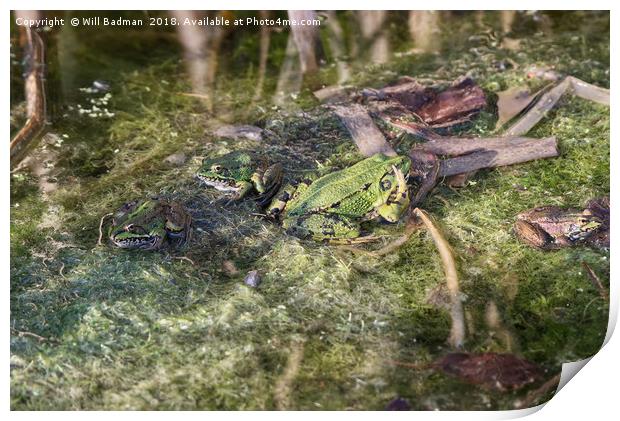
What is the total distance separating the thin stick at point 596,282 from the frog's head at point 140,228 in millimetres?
2827

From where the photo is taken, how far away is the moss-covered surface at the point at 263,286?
3.80 m

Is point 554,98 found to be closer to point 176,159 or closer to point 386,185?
point 386,185

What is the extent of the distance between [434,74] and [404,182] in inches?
72.9

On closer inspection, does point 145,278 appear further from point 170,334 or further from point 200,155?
point 200,155

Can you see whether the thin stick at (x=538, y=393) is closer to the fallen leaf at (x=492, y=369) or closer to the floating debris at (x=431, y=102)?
the fallen leaf at (x=492, y=369)

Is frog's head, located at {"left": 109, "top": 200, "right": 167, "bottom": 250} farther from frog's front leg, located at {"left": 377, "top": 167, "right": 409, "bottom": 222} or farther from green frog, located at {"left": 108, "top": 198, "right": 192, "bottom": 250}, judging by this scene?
frog's front leg, located at {"left": 377, "top": 167, "right": 409, "bottom": 222}

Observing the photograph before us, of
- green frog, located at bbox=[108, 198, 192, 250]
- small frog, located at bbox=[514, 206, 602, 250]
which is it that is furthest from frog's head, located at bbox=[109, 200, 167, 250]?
small frog, located at bbox=[514, 206, 602, 250]

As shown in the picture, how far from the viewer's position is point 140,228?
172 inches

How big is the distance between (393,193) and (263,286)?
1.15 metres

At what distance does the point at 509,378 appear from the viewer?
3812 mm

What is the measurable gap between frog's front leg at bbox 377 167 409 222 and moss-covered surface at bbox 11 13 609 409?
99 mm

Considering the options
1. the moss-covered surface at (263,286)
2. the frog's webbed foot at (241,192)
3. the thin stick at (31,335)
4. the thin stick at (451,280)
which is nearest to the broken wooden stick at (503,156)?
the moss-covered surface at (263,286)

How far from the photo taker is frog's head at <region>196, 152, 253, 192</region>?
4816 millimetres

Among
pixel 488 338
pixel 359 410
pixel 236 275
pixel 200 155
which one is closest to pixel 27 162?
pixel 200 155
